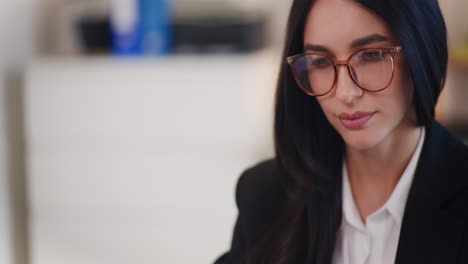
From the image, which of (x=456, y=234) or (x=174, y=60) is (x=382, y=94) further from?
(x=174, y=60)

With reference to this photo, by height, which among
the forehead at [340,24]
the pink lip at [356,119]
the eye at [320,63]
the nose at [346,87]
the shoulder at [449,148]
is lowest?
the shoulder at [449,148]

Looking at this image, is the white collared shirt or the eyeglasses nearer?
the eyeglasses

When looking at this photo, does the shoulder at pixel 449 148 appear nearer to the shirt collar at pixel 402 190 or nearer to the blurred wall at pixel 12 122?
the shirt collar at pixel 402 190

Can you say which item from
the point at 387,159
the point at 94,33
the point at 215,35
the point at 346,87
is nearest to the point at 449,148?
the point at 387,159

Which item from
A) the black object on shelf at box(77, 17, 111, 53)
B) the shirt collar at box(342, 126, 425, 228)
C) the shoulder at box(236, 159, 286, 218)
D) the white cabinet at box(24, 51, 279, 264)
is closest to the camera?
the shirt collar at box(342, 126, 425, 228)

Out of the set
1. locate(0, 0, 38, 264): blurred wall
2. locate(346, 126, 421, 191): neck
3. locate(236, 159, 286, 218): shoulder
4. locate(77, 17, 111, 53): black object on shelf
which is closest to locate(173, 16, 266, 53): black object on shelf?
locate(77, 17, 111, 53): black object on shelf

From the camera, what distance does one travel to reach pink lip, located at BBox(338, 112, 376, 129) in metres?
0.92

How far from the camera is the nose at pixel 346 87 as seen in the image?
0.90 metres

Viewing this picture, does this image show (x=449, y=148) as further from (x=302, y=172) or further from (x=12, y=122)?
(x=12, y=122)

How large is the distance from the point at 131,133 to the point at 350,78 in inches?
42.2

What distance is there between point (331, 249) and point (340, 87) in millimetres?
262

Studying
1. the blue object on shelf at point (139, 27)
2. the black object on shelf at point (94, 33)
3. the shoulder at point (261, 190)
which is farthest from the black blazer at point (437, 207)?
the black object on shelf at point (94, 33)

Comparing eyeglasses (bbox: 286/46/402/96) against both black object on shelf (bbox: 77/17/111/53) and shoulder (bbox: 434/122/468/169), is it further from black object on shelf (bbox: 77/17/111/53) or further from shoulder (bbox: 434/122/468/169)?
black object on shelf (bbox: 77/17/111/53)

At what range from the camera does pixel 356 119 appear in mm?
923
